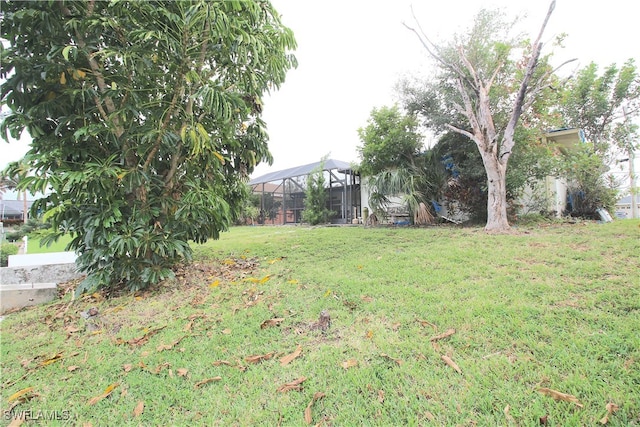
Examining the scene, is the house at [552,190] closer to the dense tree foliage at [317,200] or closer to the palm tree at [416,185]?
the palm tree at [416,185]

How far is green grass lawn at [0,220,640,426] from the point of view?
1.38 m

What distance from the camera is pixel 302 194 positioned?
13.9 m

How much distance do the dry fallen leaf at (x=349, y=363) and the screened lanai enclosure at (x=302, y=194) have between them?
9.44 meters

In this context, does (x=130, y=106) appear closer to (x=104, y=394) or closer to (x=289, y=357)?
(x=104, y=394)

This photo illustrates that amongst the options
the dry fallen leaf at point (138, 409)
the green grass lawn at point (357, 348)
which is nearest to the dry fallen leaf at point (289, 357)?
the green grass lawn at point (357, 348)

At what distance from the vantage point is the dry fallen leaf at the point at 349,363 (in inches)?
66.9

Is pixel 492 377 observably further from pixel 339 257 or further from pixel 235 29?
pixel 235 29

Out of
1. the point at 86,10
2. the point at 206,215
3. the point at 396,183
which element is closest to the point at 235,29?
the point at 86,10

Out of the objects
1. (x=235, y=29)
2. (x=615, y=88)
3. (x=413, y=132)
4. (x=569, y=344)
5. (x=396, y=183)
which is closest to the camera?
(x=569, y=344)

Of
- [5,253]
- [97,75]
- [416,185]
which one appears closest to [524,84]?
[416,185]

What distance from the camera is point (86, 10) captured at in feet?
8.93

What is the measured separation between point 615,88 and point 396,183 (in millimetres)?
12900

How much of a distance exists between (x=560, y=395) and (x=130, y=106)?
3.97m

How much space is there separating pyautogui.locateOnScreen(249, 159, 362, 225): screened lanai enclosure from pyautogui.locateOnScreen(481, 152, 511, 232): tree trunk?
5.68 m
